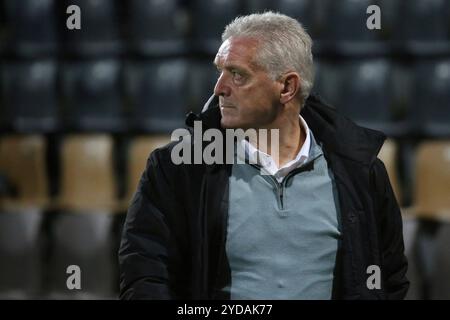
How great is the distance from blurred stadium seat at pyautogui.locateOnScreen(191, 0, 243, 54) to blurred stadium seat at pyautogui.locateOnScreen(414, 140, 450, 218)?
0.39 meters

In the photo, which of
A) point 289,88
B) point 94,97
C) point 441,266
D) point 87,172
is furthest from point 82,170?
point 289,88

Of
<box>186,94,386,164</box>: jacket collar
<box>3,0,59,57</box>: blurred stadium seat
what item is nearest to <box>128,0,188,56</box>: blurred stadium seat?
<box>3,0,59,57</box>: blurred stadium seat

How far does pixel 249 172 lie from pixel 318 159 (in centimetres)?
6

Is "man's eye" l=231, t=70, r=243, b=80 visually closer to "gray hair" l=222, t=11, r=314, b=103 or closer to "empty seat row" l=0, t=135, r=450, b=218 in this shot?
"gray hair" l=222, t=11, r=314, b=103

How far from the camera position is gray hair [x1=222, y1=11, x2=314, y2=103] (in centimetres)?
63

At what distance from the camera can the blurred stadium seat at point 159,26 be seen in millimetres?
1469

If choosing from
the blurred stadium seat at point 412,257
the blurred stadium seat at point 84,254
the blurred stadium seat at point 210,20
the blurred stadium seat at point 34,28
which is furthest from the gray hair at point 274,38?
the blurred stadium seat at point 34,28

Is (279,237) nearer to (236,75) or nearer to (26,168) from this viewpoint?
(236,75)

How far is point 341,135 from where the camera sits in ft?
2.18

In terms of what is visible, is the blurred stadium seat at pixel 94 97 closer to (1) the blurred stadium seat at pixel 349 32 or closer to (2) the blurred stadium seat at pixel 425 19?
(1) the blurred stadium seat at pixel 349 32

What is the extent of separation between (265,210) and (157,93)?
85 cm

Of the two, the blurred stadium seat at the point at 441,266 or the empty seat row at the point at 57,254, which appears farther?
the empty seat row at the point at 57,254

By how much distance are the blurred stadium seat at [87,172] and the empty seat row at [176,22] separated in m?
0.17

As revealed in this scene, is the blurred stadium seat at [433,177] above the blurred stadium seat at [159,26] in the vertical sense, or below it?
below
